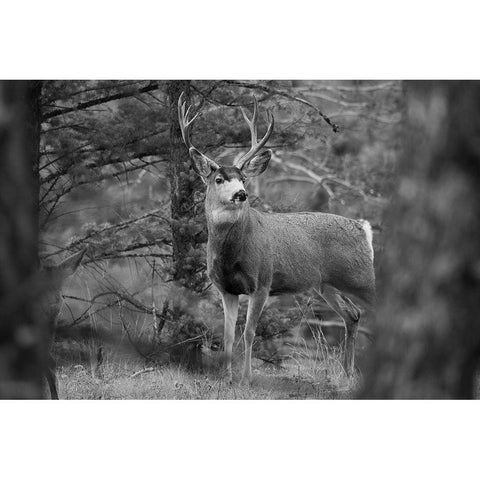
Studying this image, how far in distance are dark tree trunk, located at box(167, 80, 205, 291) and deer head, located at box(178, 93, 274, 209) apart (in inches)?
10.5

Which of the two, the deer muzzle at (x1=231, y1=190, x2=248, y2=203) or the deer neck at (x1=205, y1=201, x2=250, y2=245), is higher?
the deer muzzle at (x1=231, y1=190, x2=248, y2=203)

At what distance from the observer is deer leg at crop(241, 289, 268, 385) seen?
7492 millimetres

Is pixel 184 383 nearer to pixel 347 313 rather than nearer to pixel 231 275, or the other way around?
pixel 231 275

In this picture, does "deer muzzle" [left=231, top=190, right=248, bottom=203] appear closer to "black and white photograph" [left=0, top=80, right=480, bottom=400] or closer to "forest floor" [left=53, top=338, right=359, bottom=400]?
"black and white photograph" [left=0, top=80, right=480, bottom=400]

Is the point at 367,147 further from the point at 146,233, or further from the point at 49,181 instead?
the point at 49,181

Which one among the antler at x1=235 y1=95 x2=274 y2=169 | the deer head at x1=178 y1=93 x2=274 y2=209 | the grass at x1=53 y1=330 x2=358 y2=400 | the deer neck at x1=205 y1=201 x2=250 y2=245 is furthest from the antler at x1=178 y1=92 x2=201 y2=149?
the grass at x1=53 y1=330 x2=358 y2=400

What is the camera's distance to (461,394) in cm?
417

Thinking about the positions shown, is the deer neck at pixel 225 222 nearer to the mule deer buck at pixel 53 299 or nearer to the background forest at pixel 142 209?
the background forest at pixel 142 209

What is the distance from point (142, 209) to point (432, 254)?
4808 millimetres

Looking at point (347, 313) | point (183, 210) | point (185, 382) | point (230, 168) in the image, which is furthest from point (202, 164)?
point (347, 313)

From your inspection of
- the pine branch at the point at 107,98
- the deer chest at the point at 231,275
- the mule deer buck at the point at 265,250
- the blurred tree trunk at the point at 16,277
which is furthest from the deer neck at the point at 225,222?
the blurred tree trunk at the point at 16,277

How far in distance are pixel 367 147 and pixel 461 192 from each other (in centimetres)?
585

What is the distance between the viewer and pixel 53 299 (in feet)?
23.2

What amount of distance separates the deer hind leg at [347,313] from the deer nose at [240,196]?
1.47 metres
